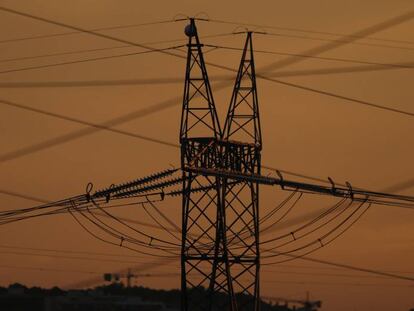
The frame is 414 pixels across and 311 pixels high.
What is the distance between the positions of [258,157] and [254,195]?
2084 millimetres

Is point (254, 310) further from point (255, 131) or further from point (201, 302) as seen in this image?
point (255, 131)

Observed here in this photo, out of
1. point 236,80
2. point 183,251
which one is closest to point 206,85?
point 236,80

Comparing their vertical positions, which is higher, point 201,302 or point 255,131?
point 255,131

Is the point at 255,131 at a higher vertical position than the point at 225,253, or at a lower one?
higher

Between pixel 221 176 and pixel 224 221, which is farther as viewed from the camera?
pixel 224 221

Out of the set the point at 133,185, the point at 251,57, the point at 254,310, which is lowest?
the point at 254,310

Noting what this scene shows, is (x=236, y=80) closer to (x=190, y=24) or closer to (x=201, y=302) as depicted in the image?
(x=190, y=24)

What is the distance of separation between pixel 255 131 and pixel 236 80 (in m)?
2.52

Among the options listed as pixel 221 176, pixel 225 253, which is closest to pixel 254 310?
pixel 225 253

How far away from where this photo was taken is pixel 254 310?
89688mm

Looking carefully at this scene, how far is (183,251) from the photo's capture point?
89688 mm

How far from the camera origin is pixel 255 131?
9350 centimetres

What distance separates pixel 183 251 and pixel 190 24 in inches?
426

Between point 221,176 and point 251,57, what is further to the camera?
point 251,57
